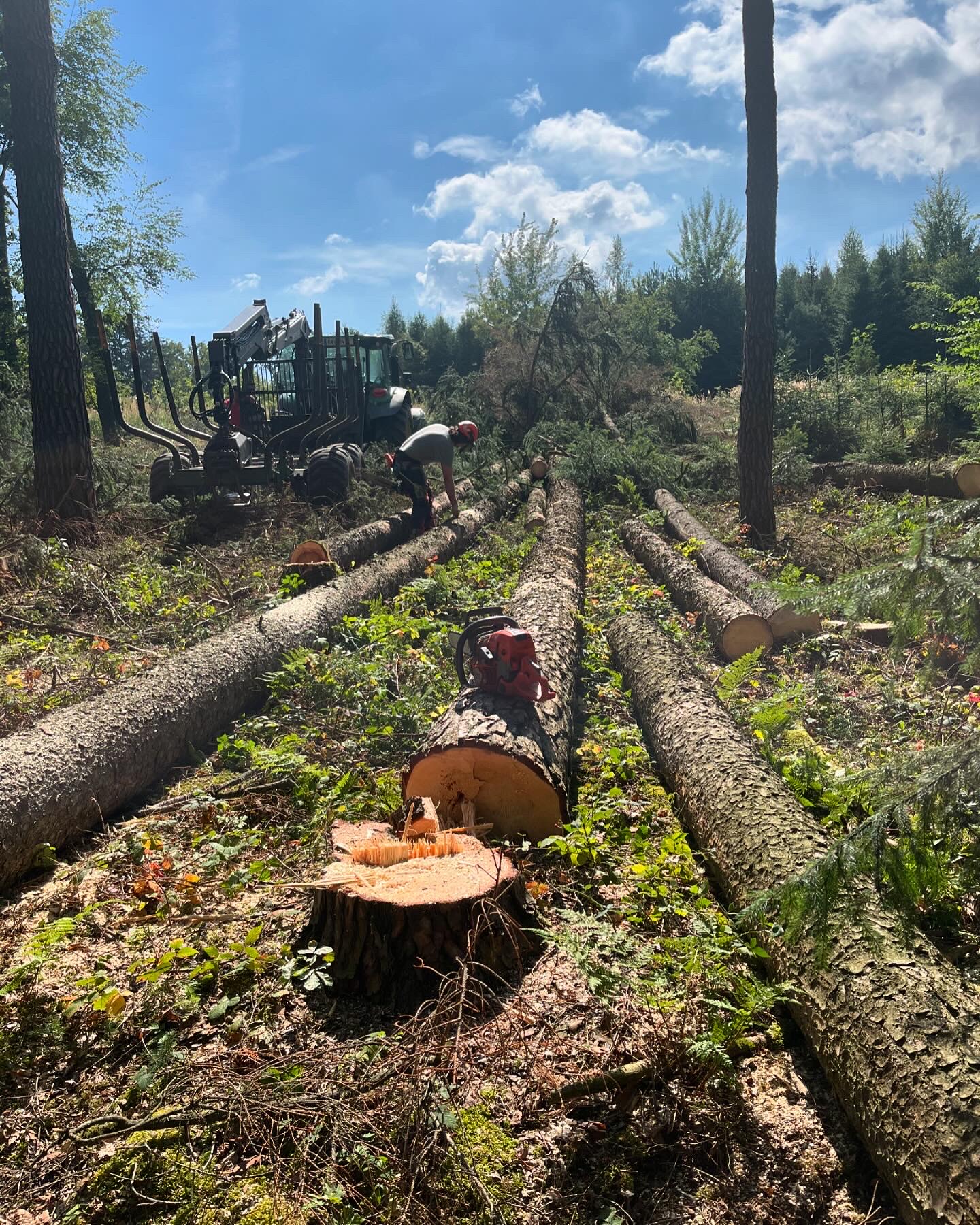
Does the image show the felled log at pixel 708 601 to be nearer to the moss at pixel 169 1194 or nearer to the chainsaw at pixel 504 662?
the chainsaw at pixel 504 662

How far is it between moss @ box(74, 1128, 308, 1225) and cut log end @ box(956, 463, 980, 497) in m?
12.8

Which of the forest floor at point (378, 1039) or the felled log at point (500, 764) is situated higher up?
the felled log at point (500, 764)

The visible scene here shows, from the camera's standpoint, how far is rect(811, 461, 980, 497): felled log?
1224 centimetres

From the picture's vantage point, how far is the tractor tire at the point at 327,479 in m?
11.8

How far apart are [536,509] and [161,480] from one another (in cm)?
567

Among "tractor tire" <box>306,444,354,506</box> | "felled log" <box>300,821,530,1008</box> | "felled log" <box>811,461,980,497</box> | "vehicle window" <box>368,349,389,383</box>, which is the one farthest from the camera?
"vehicle window" <box>368,349,389,383</box>

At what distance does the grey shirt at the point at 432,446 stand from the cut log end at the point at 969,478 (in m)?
7.79

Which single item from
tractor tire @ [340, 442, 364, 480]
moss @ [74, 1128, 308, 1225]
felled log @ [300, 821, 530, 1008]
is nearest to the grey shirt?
tractor tire @ [340, 442, 364, 480]

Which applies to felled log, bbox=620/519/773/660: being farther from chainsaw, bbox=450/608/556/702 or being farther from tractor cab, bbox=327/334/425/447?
tractor cab, bbox=327/334/425/447

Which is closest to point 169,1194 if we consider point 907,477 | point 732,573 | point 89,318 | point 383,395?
point 732,573

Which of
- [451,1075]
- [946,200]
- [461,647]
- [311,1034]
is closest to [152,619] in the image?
[461,647]

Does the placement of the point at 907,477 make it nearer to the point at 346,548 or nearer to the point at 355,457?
the point at 355,457

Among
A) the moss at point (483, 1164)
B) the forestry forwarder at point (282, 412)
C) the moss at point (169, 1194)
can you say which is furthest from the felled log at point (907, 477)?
the moss at point (169, 1194)

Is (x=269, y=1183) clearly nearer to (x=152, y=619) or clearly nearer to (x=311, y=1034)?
(x=311, y=1034)
